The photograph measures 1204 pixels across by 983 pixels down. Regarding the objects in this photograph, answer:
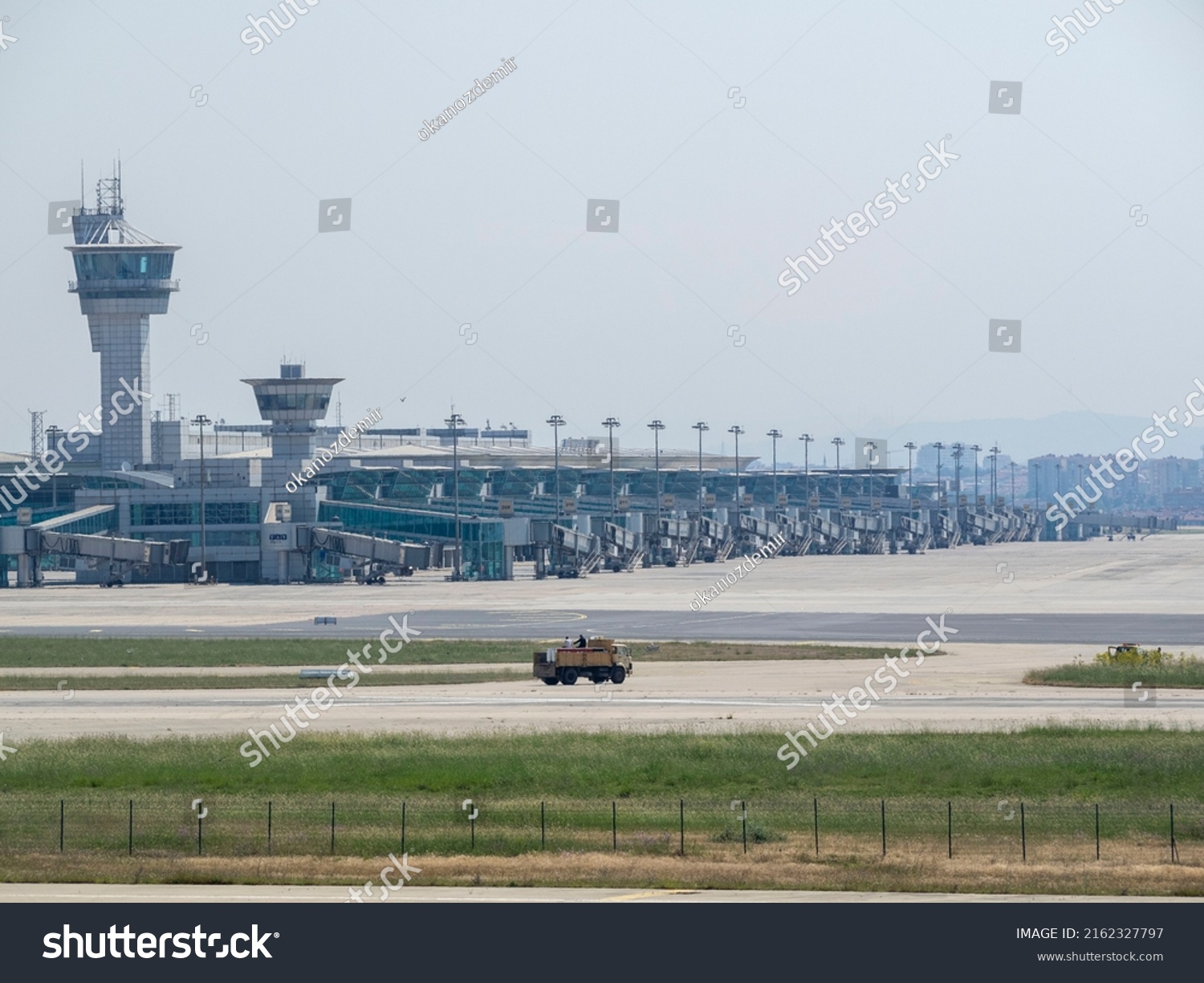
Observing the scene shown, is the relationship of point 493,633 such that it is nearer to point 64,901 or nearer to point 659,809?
point 659,809

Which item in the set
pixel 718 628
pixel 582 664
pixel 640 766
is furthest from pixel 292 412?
pixel 640 766

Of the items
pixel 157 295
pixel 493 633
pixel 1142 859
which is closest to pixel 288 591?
pixel 493 633

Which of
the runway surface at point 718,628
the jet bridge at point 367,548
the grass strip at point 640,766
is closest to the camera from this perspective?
the grass strip at point 640,766

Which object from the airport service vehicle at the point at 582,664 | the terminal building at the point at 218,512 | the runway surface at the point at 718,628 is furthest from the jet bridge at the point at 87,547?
the airport service vehicle at the point at 582,664

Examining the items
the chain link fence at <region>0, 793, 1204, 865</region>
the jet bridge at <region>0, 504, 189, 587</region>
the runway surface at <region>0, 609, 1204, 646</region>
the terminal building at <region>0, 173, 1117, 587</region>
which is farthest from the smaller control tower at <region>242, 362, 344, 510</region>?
the chain link fence at <region>0, 793, 1204, 865</region>

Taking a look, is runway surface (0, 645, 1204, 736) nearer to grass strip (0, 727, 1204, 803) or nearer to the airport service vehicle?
the airport service vehicle

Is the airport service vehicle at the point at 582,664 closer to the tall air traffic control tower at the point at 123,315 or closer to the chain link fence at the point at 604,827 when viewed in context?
the chain link fence at the point at 604,827
